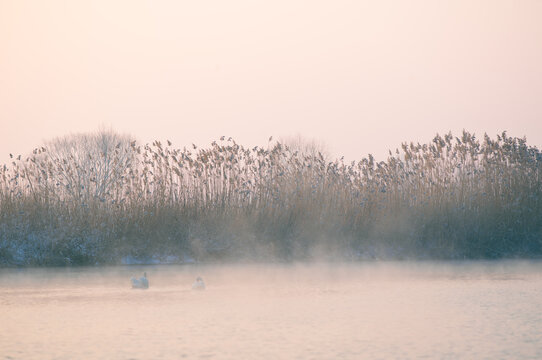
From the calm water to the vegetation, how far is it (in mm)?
2174

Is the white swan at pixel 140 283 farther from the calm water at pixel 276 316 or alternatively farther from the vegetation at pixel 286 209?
the vegetation at pixel 286 209

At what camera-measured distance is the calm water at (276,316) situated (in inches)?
177

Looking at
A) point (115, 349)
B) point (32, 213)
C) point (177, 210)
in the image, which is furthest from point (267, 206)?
point (115, 349)

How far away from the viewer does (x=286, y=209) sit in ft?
43.1

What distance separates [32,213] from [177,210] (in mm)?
2408

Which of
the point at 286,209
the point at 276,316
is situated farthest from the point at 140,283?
the point at 286,209

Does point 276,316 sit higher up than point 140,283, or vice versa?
point 140,283

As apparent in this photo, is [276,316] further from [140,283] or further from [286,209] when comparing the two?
[286,209]

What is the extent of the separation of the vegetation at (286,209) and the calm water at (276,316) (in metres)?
2.17

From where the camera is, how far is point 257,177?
13.6 metres

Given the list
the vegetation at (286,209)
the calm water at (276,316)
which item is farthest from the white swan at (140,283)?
the vegetation at (286,209)

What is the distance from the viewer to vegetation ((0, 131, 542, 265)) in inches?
471

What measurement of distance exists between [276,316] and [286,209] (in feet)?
23.9

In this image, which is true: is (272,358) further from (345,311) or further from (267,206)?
(267,206)
